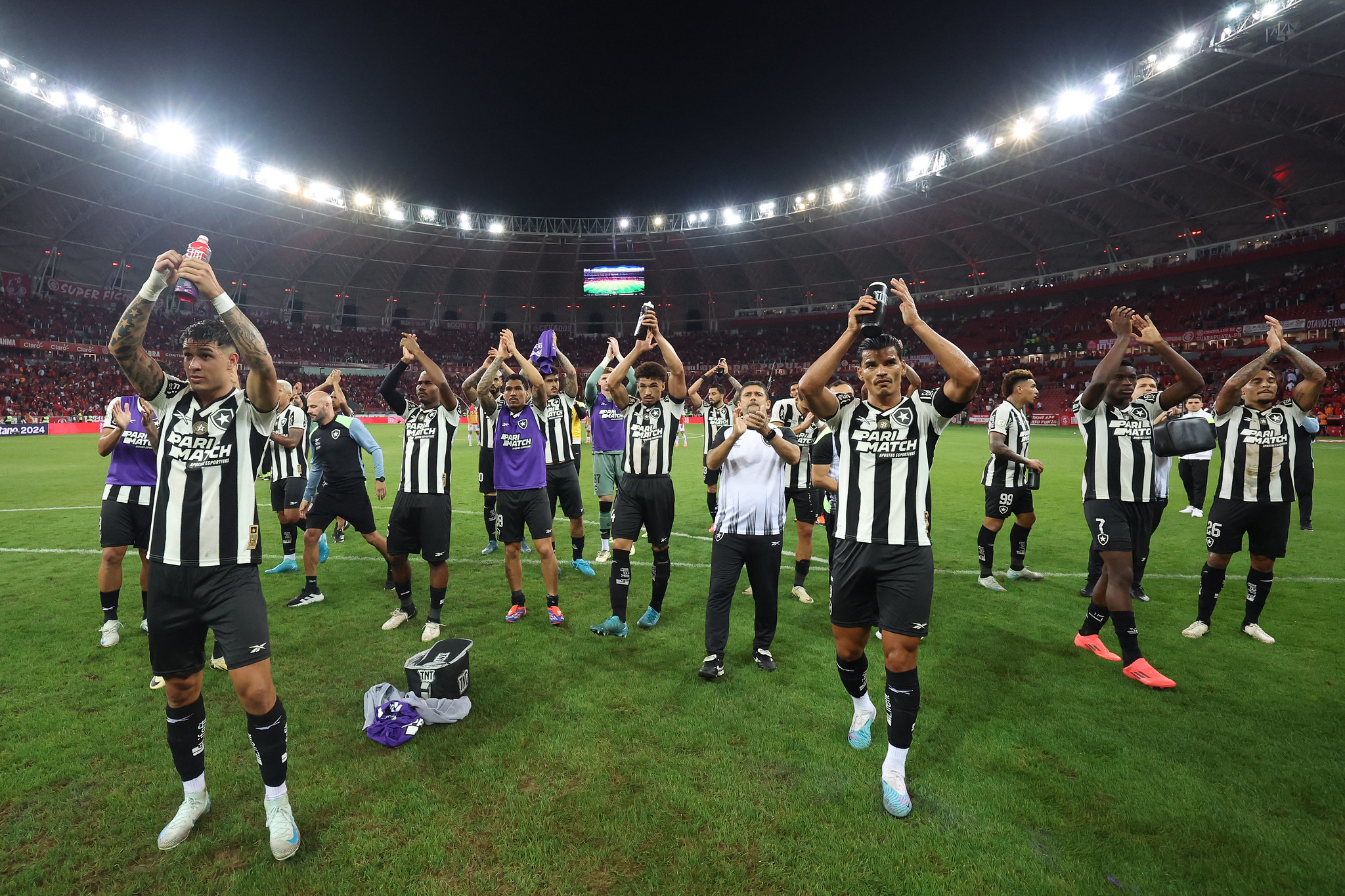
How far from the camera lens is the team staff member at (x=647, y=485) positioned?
18.4 feet

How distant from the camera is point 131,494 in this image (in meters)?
5.19

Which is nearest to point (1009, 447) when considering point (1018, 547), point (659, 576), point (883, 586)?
point (1018, 547)

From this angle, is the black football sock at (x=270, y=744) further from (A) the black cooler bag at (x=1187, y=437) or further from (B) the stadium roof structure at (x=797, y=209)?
(B) the stadium roof structure at (x=797, y=209)

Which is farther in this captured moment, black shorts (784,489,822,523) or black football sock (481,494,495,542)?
black football sock (481,494,495,542)

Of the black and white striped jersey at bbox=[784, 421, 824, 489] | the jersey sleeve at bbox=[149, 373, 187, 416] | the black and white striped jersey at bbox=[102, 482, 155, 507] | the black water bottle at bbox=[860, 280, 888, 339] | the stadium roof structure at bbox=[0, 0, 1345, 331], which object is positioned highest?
the stadium roof structure at bbox=[0, 0, 1345, 331]

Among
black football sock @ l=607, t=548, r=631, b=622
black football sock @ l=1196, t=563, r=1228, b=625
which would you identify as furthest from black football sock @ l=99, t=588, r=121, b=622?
black football sock @ l=1196, t=563, r=1228, b=625

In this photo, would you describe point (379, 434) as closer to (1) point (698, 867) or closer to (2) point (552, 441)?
(2) point (552, 441)

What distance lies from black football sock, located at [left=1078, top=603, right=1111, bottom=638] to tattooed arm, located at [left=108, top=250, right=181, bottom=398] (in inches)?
273

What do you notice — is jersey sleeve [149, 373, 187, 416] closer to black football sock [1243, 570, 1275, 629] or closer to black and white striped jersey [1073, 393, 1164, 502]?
black and white striped jersey [1073, 393, 1164, 502]

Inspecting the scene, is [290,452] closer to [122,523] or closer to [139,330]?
[122,523]

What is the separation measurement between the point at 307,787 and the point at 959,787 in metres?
3.74

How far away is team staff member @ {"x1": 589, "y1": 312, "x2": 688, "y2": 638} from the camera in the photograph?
18.4 feet

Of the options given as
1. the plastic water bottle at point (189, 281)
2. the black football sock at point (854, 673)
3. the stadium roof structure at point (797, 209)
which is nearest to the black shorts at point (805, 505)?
the black football sock at point (854, 673)

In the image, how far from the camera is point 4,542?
884 cm
